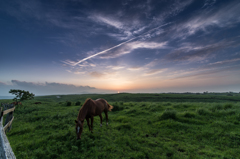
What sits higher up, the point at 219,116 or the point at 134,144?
the point at 219,116

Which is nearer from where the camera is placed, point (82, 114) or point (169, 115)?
point (82, 114)

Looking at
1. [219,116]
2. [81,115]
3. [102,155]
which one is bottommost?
[102,155]

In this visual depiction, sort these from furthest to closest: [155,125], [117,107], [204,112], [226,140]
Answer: [117,107] < [204,112] < [155,125] < [226,140]

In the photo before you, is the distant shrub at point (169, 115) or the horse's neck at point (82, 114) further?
the distant shrub at point (169, 115)

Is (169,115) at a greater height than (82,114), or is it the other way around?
(82,114)

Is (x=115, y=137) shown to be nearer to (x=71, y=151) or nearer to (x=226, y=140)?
(x=71, y=151)

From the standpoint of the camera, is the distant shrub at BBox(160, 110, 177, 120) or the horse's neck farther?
the distant shrub at BBox(160, 110, 177, 120)

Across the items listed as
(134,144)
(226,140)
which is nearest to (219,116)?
(226,140)

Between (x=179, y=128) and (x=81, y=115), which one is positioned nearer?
(x=81, y=115)

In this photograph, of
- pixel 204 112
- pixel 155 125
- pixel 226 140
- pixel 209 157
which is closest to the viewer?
pixel 209 157

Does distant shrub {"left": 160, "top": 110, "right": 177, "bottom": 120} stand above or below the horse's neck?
below

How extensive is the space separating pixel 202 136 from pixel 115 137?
6.62 metres

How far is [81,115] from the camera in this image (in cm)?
801

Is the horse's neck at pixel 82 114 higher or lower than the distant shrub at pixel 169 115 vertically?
higher
